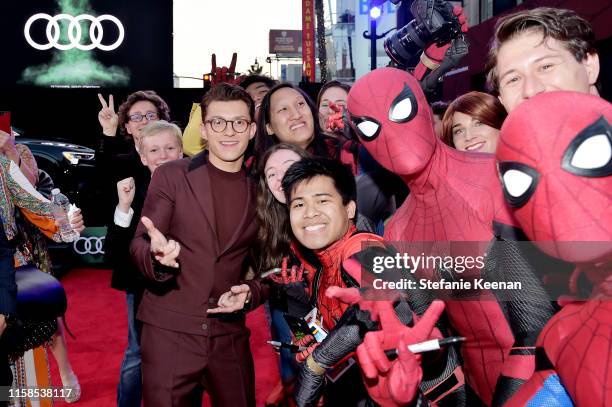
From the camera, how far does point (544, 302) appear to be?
1.11m

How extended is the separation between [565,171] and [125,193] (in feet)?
7.21

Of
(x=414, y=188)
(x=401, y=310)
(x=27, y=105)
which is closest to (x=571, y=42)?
(x=414, y=188)

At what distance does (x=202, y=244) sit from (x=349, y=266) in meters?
0.78

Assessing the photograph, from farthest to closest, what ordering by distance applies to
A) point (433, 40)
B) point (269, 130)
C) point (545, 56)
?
1. point (269, 130)
2. point (433, 40)
3. point (545, 56)

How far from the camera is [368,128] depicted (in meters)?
1.28

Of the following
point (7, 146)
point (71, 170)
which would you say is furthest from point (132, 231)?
point (71, 170)

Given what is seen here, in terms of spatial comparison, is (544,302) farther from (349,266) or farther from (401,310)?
(349,266)

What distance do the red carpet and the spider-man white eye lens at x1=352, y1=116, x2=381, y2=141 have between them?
2279 millimetres

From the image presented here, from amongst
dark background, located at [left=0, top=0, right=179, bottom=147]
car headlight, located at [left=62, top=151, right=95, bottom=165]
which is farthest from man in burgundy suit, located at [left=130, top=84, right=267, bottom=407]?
dark background, located at [left=0, top=0, right=179, bottom=147]

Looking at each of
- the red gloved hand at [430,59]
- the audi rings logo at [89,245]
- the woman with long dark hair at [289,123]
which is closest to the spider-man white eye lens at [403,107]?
the red gloved hand at [430,59]

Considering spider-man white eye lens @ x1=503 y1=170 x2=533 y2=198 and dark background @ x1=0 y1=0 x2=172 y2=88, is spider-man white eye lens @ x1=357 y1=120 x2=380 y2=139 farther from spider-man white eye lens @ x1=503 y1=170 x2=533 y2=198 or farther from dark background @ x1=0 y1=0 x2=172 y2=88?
dark background @ x1=0 y1=0 x2=172 y2=88

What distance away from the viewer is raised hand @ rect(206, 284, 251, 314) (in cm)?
199

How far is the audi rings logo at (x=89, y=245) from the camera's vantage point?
6.14 m

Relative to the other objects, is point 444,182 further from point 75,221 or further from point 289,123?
point 75,221
